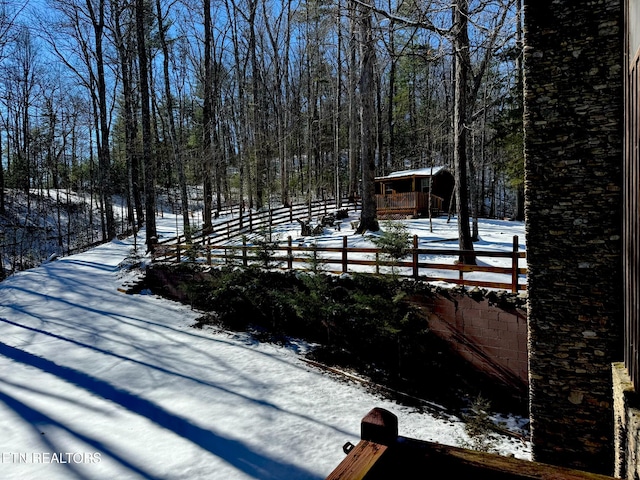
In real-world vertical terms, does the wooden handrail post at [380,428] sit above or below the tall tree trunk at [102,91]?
below

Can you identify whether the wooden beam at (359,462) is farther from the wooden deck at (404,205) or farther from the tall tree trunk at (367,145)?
the wooden deck at (404,205)

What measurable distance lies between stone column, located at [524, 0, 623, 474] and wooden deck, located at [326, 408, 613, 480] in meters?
3.99

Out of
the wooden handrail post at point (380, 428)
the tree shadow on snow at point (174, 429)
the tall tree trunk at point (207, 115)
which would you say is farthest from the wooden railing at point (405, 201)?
the wooden handrail post at point (380, 428)

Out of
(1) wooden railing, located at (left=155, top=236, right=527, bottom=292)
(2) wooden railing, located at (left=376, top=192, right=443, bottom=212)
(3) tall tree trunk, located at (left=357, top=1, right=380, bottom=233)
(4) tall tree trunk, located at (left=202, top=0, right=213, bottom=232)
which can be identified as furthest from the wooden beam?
(2) wooden railing, located at (left=376, top=192, right=443, bottom=212)

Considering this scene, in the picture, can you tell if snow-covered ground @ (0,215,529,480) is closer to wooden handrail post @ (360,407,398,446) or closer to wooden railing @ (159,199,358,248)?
wooden handrail post @ (360,407,398,446)

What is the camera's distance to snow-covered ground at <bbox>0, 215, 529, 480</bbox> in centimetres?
452

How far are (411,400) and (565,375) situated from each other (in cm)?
272

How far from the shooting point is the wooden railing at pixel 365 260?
6.74 metres

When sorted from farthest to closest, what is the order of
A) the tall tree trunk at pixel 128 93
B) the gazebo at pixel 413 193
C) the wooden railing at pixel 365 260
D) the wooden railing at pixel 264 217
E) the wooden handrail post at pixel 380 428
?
the gazebo at pixel 413 193 → the tall tree trunk at pixel 128 93 → the wooden railing at pixel 264 217 → the wooden railing at pixel 365 260 → the wooden handrail post at pixel 380 428

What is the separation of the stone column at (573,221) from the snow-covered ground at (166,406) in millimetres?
1074

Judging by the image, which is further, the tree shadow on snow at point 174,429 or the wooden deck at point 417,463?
the tree shadow on snow at point 174,429

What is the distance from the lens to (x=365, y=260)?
345 inches

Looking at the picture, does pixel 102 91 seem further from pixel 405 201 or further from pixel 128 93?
pixel 405 201

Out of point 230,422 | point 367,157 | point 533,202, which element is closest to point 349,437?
Answer: point 230,422
